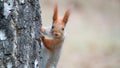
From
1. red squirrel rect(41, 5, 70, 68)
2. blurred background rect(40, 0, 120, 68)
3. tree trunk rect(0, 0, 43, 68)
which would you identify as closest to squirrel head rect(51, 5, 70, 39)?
red squirrel rect(41, 5, 70, 68)

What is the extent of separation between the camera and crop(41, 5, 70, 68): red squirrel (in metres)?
3.40

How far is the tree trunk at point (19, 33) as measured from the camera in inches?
116

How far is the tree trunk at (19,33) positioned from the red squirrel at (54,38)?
0.58ft

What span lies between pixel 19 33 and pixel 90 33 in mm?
7300

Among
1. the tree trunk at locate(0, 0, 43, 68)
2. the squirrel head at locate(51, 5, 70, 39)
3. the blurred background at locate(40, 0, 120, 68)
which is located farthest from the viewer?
the blurred background at locate(40, 0, 120, 68)

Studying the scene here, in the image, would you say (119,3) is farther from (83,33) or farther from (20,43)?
(20,43)

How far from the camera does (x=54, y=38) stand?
11.4 ft

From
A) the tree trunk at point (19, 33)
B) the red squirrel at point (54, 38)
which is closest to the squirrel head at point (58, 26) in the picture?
the red squirrel at point (54, 38)

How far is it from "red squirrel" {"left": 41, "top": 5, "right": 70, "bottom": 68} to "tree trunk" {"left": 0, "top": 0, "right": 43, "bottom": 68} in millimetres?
175

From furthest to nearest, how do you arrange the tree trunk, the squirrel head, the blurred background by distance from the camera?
the blurred background, the squirrel head, the tree trunk

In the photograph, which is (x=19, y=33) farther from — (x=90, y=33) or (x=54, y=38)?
(x=90, y=33)

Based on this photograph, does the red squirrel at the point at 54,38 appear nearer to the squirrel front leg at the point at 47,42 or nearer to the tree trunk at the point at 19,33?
the squirrel front leg at the point at 47,42

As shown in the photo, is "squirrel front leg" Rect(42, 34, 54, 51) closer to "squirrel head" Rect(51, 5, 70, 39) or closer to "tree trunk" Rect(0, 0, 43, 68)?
"squirrel head" Rect(51, 5, 70, 39)

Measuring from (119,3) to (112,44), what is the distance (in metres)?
2.71
